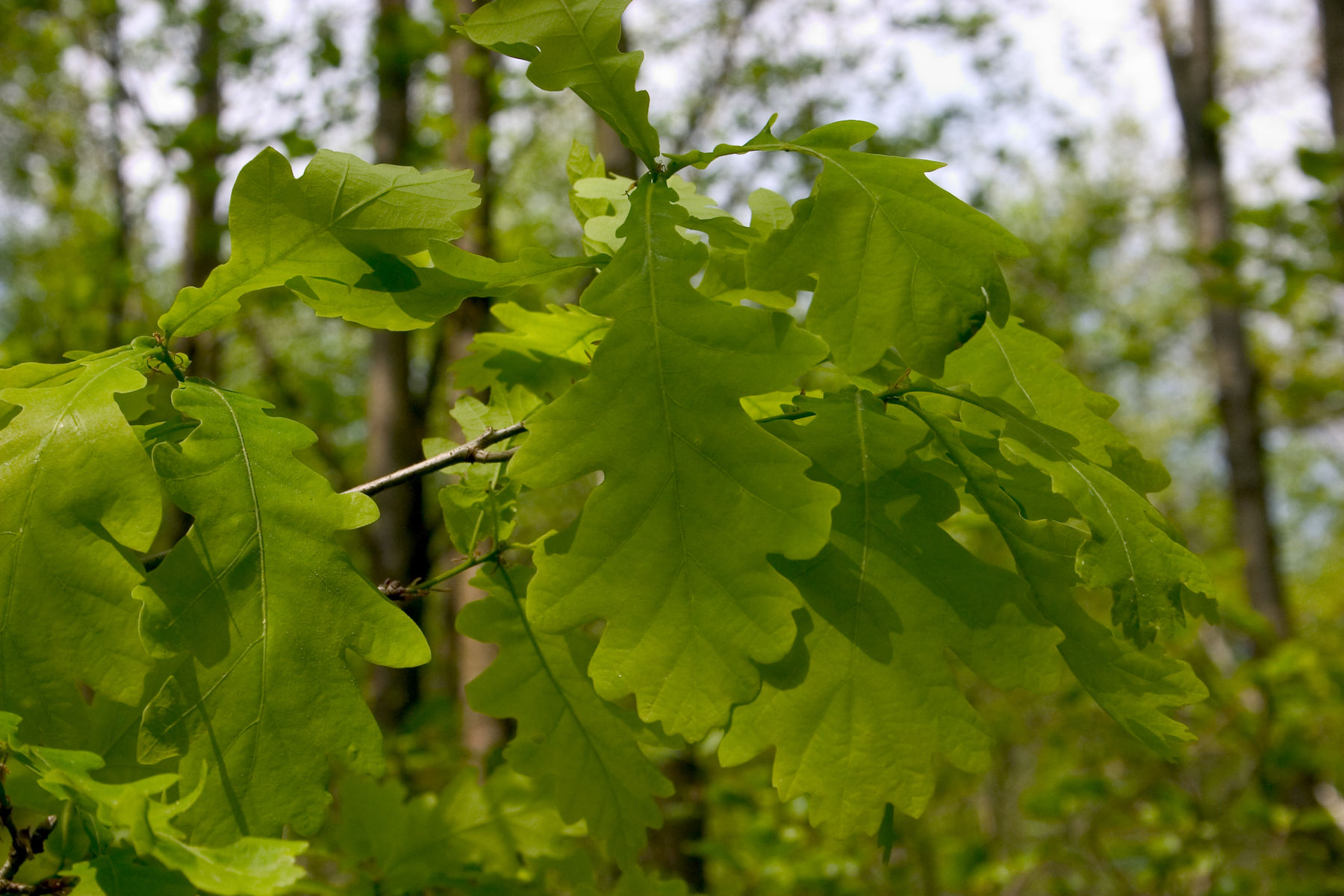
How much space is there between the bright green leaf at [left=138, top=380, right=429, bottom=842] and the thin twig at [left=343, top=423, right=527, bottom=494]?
0.37 feet

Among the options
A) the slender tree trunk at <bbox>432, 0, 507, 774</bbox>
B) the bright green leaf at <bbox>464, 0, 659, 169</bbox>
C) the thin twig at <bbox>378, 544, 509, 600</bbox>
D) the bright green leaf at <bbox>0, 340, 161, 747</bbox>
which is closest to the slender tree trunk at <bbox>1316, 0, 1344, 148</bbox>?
the slender tree trunk at <bbox>432, 0, 507, 774</bbox>

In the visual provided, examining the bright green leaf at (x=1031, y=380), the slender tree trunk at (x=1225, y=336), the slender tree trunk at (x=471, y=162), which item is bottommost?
the slender tree trunk at (x=1225, y=336)

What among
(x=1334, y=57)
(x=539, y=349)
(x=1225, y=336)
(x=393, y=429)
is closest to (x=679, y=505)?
(x=539, y=349)

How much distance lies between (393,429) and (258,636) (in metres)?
3.79

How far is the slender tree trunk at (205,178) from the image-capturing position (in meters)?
4.55

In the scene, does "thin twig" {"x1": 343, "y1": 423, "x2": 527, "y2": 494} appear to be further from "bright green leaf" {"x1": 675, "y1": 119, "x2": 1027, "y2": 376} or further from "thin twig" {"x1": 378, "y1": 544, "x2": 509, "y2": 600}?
"bright green leaf" {"x1": 675, "y1": 119, "x2": 1027, "y2": 376}

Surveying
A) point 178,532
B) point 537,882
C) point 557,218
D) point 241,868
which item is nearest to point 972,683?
point 178,532

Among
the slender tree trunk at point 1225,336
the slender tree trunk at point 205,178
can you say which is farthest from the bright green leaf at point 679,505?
the slender tree trunk at point 1225,336

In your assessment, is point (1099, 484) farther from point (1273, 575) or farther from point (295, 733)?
point (1273, 575)

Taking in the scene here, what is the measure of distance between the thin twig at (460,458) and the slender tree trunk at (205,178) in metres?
2.95

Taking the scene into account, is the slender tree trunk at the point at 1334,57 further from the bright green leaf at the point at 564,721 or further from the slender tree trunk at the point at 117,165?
the slender tree trunk at the point at 117,165

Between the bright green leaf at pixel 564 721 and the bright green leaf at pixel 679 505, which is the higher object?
the bright green leaf at pixel 679 505

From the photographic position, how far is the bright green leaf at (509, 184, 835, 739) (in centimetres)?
85

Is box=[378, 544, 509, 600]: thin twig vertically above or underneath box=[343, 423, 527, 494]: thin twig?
underneath
